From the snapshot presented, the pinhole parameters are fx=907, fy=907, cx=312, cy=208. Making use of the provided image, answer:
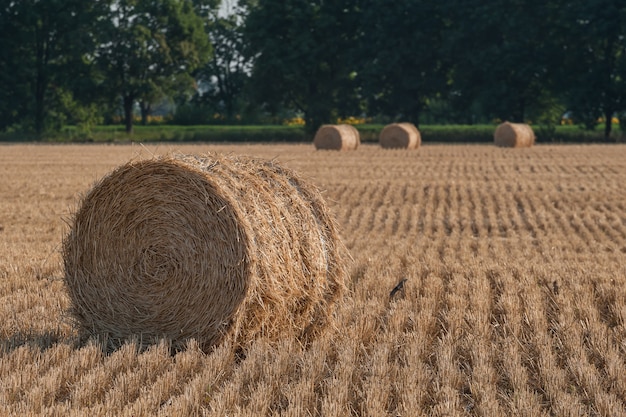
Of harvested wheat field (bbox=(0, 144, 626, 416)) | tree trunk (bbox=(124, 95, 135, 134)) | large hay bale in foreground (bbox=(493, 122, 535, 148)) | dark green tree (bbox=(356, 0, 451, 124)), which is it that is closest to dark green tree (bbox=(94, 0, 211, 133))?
tree trunk (bbox=(124, 95, 135, 134))

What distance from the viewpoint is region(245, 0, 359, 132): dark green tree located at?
178ft

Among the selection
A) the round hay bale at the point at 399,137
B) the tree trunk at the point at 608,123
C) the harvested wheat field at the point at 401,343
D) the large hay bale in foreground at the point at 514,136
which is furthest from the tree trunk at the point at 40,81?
the harvested wheat field at the point at 401,343

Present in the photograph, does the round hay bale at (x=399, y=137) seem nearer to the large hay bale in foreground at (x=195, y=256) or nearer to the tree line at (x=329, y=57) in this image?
the tree line at (x=329, y=57)

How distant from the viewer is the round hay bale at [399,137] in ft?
121

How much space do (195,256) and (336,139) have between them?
28.3 meters

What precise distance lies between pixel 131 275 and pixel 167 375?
1406 mm

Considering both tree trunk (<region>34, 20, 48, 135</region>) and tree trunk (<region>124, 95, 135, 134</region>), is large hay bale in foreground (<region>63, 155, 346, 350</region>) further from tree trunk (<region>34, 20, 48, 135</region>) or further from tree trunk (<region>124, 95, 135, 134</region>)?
tree trunk (<region>124, 95, 135, 134</region>)

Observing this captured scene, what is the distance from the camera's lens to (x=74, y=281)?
730 centimetres

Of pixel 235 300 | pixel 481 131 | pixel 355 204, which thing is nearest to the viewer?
pixel 235 300

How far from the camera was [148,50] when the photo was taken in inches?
2195

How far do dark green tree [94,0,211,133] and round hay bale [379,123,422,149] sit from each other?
22.4 m

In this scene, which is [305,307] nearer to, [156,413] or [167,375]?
[167,375]

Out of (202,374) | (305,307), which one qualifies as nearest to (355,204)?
(305,307)

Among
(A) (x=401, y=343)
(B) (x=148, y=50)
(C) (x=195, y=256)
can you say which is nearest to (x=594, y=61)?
(B) (x=148, y=50)
